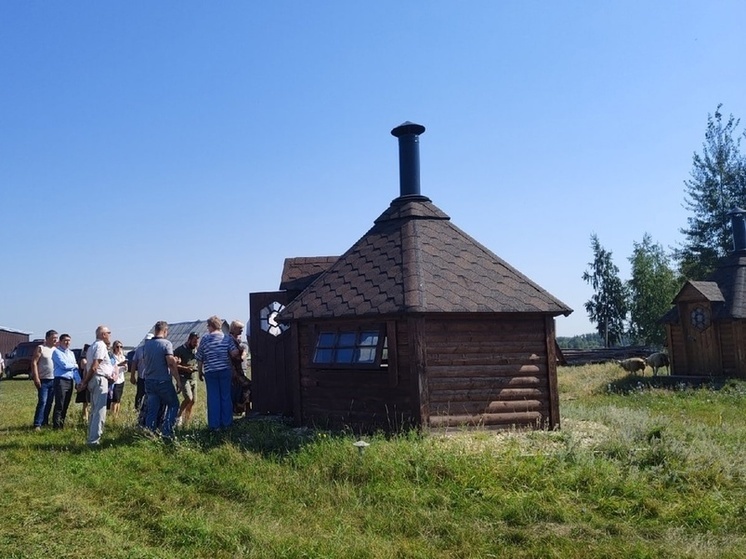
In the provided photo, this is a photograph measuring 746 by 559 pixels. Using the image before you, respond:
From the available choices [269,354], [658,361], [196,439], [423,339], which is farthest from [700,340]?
[196,439]

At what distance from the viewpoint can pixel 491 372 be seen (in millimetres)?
9648

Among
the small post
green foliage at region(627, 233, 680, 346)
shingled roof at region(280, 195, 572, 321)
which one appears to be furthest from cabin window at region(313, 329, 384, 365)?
green foliage at region(627, 233, 680, 346)

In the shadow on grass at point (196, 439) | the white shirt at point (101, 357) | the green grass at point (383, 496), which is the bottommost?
the green grass at point (383, 496)

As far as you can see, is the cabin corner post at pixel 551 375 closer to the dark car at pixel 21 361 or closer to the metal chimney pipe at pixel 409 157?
the metal chimney pipe at pixel 409 157

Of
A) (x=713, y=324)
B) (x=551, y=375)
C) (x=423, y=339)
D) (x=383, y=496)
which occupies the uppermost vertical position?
(x=713, y=324)

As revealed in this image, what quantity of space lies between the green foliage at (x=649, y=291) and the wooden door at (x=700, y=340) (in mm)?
Answer: 22297

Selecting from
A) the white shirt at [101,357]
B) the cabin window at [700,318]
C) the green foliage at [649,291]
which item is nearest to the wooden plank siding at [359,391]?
the white shirt at [101,357]

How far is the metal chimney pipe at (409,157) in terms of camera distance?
12008 millimetres

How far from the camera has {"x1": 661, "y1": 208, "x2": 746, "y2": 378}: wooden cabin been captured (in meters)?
20.2

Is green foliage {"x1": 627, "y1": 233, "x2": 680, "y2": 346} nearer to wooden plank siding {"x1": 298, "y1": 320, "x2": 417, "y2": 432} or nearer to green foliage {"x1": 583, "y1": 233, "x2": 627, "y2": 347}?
green foliage {"x1": 583, "y1": 233, "x2": 627, "y2": 347}

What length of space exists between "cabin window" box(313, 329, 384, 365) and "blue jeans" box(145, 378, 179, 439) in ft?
7.39

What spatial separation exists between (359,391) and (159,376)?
3.00m

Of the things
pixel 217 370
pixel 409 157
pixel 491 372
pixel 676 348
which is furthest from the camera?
pixel 676 348

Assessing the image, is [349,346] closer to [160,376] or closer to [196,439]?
[196,439]
